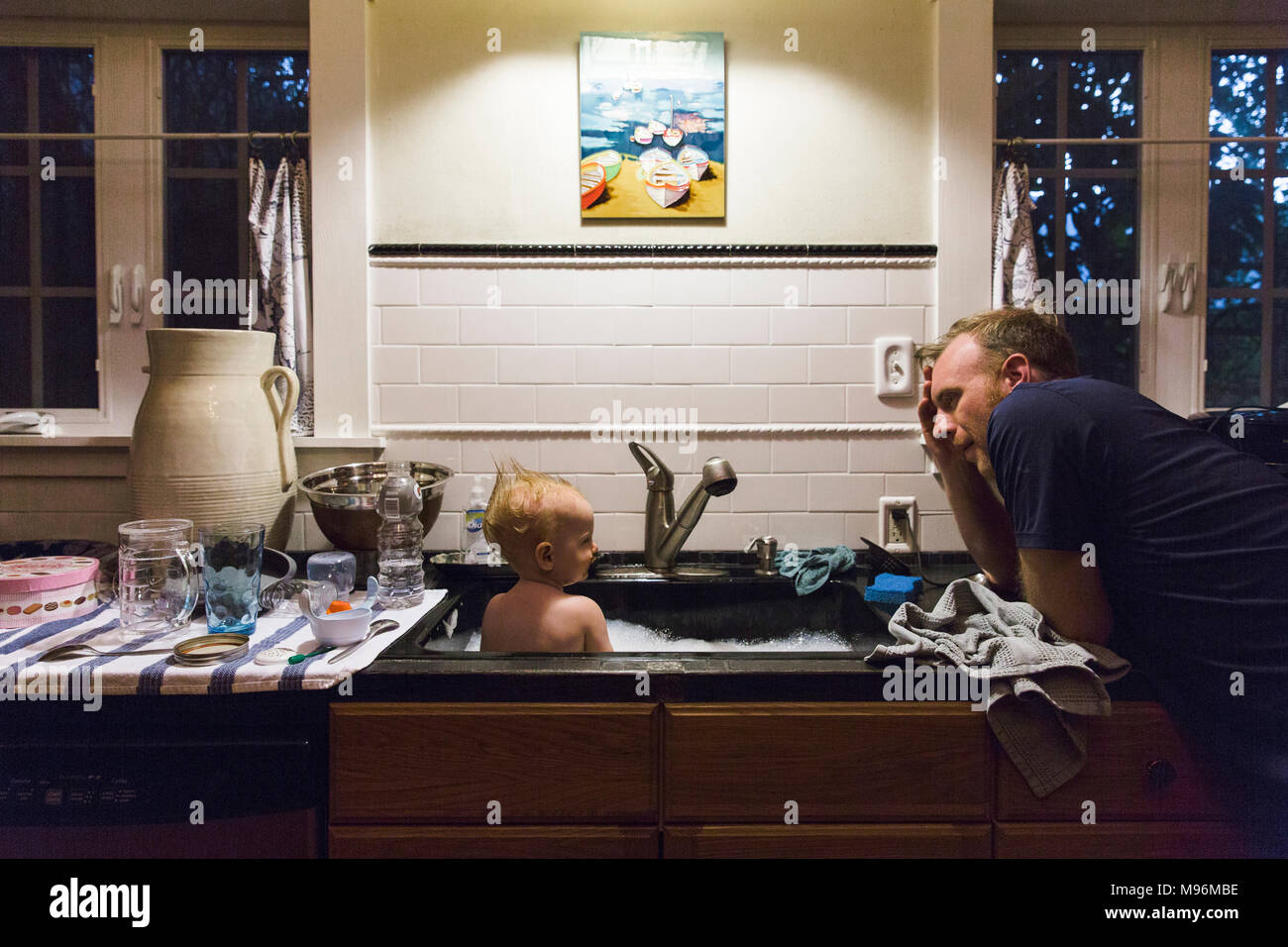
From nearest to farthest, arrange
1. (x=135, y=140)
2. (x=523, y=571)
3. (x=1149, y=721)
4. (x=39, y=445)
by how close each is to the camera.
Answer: (x=1149, y=721)
(x=523, y=571)
(x=39, y=445)
(x=135, y=140)

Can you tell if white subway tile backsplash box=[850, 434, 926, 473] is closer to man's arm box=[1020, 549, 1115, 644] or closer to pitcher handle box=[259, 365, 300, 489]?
man's arm box=[1020, 549, 1115, 644]

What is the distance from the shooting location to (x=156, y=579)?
1356 millimetres

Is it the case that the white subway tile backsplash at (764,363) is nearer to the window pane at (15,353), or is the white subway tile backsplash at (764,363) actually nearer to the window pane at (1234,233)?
the window pane at (1234,233)

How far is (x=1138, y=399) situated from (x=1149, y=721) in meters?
0.52

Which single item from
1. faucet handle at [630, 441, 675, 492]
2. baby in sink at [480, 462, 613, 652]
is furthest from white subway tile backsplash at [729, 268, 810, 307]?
baby in sink at [480, 462, 613, 652]

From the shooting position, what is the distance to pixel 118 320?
203cm

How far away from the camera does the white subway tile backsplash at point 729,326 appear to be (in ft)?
6.32

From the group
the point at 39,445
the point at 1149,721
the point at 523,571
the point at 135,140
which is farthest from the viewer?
the point at 135,140

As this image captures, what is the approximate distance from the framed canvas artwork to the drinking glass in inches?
46.9

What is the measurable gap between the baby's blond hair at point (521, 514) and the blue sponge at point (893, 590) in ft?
2.35

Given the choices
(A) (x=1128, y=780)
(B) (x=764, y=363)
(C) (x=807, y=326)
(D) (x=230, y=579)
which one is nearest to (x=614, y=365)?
(B) (x=764, y=363)

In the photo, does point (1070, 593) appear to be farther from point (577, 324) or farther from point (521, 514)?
point (577, 324)
